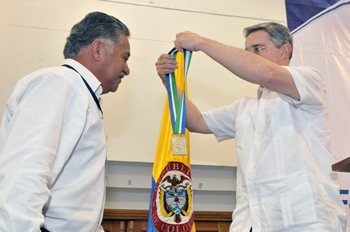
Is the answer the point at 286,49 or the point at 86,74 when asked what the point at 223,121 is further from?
the point at 86,74

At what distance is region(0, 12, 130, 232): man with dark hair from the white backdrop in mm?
2127

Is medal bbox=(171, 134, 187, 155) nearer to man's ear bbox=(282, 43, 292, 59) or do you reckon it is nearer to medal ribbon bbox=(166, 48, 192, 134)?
medal ribbon bbox=(166, 48, 192, 134)

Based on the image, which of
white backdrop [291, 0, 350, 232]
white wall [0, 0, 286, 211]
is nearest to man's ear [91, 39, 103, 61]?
white wall [0, 0, 286, 211]

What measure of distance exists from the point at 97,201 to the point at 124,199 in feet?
5.53

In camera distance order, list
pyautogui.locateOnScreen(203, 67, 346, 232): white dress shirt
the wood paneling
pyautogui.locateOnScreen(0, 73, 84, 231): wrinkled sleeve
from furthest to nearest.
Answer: the wood paneling < pyautogui.locateOnScreen(203, 67, 346, 232): white dress shirt < pyautogui.locateOnScreen(0, 73, 84, 231): wrinkled sleeve

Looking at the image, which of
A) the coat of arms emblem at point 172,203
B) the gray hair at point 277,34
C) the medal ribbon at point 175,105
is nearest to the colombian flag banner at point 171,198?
the coat of arms emblem at point 172,203

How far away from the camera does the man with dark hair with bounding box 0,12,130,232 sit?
89 centimetres

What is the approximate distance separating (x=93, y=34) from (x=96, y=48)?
0.27 ft

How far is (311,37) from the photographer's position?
2.96 meters

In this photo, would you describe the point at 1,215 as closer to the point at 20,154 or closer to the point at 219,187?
the point at 20,154

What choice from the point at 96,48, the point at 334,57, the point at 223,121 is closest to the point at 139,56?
the point at 223,121

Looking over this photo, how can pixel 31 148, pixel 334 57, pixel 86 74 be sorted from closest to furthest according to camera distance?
pixel 31 148 → pixel 86 74 → pixel 334 57

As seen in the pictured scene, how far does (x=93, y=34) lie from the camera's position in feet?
5.27

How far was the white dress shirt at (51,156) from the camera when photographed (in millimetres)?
888
